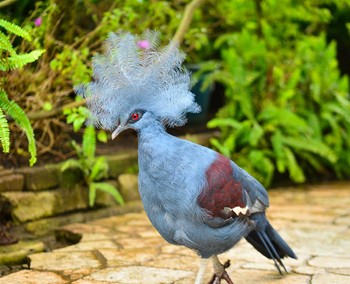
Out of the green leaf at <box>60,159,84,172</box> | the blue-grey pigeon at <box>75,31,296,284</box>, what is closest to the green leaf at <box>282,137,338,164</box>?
the green leaf at <box>60,159,84,172</box>

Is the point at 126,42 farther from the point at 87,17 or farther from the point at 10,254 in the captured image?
the point at 87,17

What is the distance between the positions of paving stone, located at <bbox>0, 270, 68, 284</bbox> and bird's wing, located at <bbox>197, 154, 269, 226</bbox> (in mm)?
A: 1196

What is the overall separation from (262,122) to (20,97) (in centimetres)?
305

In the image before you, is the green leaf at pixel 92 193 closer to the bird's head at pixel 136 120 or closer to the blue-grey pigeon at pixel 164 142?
the blue-grey pigeon at pixel 164 142

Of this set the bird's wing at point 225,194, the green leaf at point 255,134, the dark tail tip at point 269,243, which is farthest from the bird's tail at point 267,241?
the green leaf at point 255,134

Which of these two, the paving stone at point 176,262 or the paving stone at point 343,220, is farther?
the paving stone at point 343,220

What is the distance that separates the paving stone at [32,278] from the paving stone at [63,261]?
0.37ft

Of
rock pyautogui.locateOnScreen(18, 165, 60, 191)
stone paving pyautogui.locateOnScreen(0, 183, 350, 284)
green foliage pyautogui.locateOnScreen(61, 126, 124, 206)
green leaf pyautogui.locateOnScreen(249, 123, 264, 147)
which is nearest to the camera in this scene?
stone paving pyautogui.locateOnScreen(0, 183, 350, 284)

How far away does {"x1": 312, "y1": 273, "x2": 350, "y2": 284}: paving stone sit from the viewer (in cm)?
391

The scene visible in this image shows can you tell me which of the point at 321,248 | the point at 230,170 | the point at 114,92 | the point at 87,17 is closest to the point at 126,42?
the point at 114,92

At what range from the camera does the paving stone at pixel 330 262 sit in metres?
4.29

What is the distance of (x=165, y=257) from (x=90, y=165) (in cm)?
158

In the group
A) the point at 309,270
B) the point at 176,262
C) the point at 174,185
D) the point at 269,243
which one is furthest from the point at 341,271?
the point at 174,185

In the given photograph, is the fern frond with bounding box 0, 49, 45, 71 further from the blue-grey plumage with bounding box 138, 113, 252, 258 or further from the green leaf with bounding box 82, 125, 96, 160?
the green leaf with bounding box 82, 125, 96, 160
